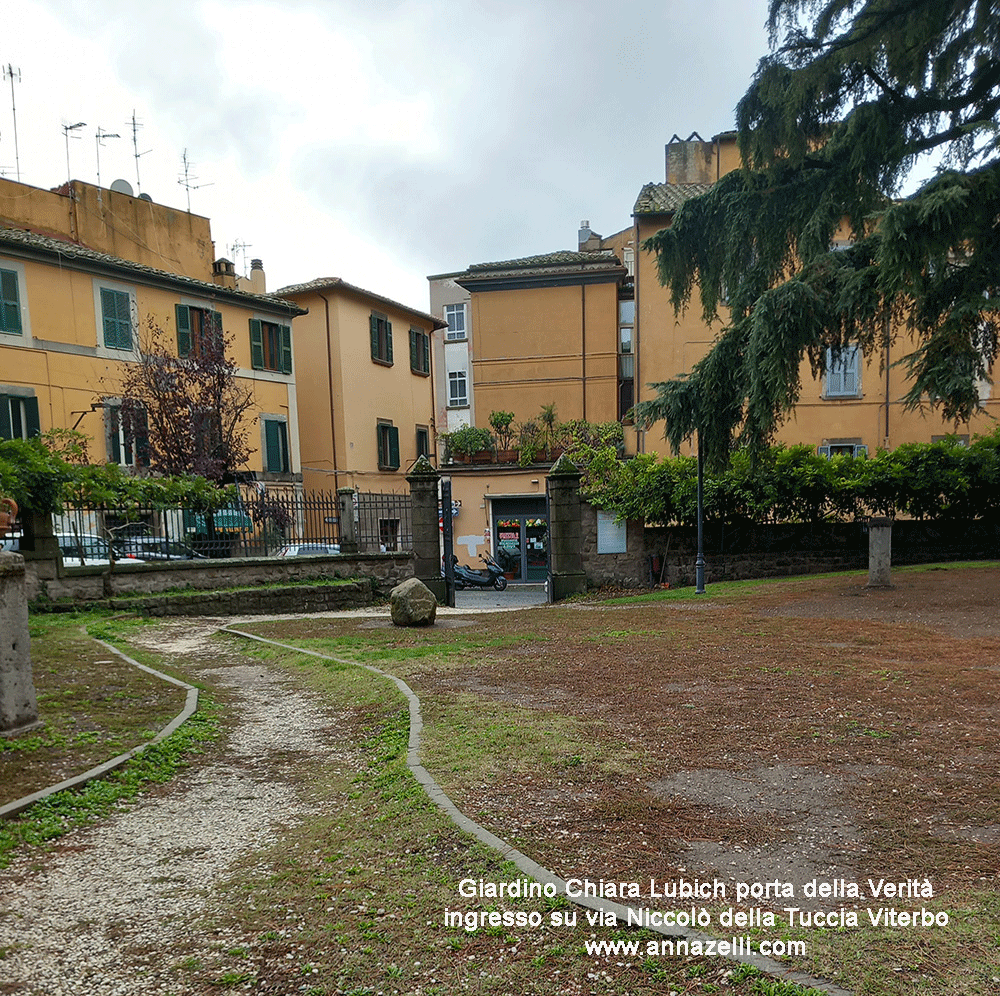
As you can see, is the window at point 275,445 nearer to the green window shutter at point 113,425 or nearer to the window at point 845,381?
the green window shutter at point 113,425

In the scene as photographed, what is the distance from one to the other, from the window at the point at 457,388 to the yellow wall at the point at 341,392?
19.7ft

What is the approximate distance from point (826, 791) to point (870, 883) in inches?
43.3

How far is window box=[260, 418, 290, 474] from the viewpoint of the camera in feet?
91.8

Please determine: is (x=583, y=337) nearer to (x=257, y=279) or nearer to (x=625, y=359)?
(x=625, y=359)

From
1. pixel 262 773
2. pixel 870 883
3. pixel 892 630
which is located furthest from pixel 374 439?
pixel 870 883

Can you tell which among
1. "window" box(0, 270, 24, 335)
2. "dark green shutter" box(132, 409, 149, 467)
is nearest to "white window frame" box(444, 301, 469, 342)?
"dark green shutter" box(132, 409, 149, 467)

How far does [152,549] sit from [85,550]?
1.28 metres

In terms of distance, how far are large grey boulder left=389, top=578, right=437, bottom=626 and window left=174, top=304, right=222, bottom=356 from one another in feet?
47.8

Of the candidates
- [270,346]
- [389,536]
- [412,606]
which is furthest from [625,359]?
[412,606]

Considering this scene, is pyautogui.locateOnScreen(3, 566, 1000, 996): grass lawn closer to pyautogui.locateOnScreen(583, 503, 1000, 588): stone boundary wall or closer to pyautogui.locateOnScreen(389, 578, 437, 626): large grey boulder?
pyautogui.locateOnScreen(389, 578, 437, 626): large grey boulder

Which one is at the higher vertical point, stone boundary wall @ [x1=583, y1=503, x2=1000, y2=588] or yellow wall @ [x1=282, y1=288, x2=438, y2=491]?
yellow wall @ [x1=282, y1=288, x2=438, y2=491]

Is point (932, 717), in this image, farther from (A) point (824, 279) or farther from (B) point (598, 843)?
(A) point (824, 279)

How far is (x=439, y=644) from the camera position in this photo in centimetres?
1016

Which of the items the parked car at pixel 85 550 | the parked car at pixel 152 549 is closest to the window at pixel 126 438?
the parked car at pixel 152 549
